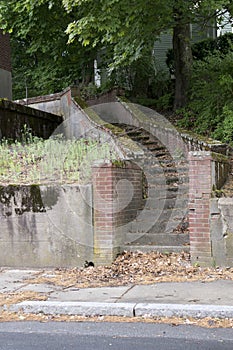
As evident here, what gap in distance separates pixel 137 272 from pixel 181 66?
10.3 m

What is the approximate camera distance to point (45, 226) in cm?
787

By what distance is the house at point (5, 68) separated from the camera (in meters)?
18.5

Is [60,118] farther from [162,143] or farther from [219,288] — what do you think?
[219,288]

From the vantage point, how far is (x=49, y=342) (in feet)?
14.9

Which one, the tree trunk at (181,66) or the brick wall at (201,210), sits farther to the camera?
the tree trunk at (181,66)

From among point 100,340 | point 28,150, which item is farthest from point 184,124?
point 100,340

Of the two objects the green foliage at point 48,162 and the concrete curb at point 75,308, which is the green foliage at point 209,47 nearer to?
the green foliage at point 48,162

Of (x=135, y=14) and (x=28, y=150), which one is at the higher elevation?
(x=135, y=14)

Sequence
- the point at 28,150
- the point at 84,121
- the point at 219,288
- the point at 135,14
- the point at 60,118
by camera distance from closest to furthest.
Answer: the point at 219,288
the point at 28,150
the point at 135,14
the point at 84,121
the point at 60,118

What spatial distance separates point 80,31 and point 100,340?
27.6ft

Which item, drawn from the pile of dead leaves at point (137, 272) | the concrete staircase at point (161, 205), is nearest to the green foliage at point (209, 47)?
the concrete staircase at point (161, 205)

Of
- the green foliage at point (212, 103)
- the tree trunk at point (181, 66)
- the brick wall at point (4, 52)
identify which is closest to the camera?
the green foliage at point (212, 103)

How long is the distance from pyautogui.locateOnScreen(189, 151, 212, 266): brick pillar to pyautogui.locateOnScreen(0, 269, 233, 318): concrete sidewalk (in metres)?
0.84

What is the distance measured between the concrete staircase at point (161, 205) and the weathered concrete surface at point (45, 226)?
86 cm
